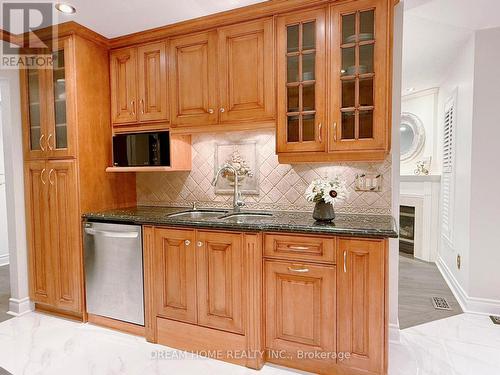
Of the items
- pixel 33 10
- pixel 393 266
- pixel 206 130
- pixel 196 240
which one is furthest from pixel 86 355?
pixel 33 10

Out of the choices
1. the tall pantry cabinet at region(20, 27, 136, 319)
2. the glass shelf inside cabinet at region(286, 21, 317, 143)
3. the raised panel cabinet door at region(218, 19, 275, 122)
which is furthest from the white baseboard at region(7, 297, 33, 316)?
the glass shelf inside cabinet at region(286, 21, 317, 143)

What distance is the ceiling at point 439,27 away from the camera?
2310 millimetres

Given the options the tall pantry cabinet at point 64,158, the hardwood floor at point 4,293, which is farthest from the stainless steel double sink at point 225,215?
the hardwood floor at point 4,293

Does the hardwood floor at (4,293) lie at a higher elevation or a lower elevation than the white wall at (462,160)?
lower

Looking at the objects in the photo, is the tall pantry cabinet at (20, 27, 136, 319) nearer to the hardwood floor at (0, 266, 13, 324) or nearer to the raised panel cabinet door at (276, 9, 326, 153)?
the hardwood floor at (0, 266, 13, 324)

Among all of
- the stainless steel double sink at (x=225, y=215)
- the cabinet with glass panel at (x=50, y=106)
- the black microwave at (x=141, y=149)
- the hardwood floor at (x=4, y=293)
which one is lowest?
the hardwood floor at (x=4, y=293)

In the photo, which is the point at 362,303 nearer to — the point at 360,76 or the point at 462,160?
the point at 360,76

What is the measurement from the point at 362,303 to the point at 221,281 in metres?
0.92

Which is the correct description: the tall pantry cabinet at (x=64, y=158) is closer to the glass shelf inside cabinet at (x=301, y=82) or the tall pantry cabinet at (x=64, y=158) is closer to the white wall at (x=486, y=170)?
the glass shelf inside cabinet at (x=301, y=82)

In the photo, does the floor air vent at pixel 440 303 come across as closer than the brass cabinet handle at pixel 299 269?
No

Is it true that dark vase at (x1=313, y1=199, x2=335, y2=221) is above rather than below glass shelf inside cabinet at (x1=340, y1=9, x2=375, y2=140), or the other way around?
below

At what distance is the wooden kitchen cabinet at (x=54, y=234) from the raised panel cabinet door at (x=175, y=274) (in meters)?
0.84

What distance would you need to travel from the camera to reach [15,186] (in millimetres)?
2758

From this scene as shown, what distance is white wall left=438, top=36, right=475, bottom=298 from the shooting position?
286cm
